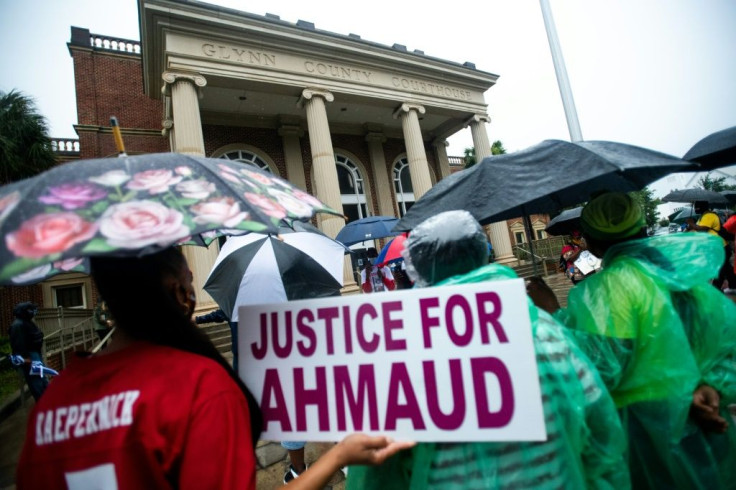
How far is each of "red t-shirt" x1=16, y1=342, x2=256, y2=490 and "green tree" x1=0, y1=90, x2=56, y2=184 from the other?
1521cm

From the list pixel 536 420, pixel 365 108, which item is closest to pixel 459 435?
pixel 536 420

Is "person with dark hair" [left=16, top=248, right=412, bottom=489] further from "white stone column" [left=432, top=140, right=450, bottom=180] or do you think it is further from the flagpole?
"white stone column" [left=432, top=140, right=450, bottom=180]

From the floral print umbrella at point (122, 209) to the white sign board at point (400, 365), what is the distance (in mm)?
386

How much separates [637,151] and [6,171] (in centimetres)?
1642

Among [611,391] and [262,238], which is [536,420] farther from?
[262,238]

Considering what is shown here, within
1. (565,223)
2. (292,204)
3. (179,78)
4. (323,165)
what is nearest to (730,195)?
(565,223)

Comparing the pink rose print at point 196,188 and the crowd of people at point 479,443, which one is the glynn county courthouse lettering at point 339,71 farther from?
the crowd of people at point 479,443

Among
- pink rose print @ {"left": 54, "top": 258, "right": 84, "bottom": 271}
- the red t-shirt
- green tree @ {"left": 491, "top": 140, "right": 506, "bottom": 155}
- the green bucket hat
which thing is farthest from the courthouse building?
green tree @ {"left": 491, "top": 140, "right": 506, "bottom": 155}

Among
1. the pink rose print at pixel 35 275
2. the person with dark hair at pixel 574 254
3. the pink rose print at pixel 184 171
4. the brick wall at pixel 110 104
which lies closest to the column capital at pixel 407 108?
the person with dark hair at pixel 574 254

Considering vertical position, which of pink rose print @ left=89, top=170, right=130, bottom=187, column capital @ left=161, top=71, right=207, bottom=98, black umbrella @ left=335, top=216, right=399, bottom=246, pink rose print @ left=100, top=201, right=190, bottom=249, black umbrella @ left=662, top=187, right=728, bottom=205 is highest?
column capital @ left=161, top=71, right=207, bottom=98

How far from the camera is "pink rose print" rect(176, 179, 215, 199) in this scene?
934 mm

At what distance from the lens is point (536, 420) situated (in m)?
0.95

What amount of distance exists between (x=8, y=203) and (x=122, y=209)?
30 centimetres

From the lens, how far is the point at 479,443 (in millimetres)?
1066
